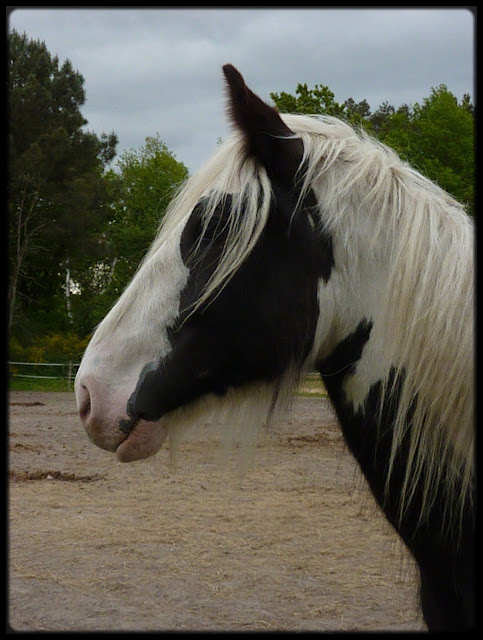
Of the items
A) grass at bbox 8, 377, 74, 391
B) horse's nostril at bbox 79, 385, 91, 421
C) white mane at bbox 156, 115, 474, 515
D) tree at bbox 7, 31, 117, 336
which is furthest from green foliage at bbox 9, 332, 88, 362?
white mane at bbox 156, 115, 474, 515

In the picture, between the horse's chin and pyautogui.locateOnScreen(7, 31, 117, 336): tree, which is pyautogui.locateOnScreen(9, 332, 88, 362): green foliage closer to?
pyautogui.locateOnScreen(7, 31, 117, 336): tree

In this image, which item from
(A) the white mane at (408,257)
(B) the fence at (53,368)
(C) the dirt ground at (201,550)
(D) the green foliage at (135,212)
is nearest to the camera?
(A) the white mane at (408,257)

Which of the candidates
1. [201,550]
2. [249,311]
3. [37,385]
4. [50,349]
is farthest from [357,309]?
[50,349]

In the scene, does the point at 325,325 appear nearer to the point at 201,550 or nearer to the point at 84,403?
the point at 84,403

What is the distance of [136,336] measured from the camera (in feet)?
5.38

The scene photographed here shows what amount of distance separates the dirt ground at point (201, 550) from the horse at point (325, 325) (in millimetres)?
302

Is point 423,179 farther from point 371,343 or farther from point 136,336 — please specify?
point 136,336

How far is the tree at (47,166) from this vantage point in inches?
739

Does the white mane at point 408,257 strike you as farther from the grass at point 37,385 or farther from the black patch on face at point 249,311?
the grass at point 37,385

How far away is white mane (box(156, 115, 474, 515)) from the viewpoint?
5.11 ft

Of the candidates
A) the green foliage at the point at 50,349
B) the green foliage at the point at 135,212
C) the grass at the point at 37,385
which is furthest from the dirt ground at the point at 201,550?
the green foliage at the point at 50,349

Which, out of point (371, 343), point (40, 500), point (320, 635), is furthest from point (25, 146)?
point (371, 343)

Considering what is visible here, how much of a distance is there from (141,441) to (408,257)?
845 mm

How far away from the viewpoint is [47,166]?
19.1 metres
